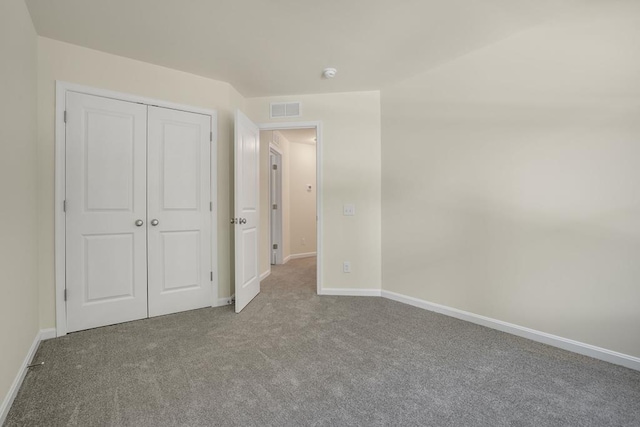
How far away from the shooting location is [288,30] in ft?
6.95

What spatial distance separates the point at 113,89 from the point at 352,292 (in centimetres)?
308

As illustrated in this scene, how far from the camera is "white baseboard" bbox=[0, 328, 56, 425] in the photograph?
4.38 ft

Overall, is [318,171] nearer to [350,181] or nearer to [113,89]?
[350,181]

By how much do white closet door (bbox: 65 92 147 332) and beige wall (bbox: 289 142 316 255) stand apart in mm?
3512

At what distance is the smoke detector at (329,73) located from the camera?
2673mm

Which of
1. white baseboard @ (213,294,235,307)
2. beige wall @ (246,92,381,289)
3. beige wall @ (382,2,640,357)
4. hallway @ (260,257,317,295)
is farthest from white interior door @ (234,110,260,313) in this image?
beige wall @ (382,2,640,357)

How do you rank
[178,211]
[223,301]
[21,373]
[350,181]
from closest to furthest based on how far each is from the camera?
[21,373], [178,211], [223,301], [350,181]

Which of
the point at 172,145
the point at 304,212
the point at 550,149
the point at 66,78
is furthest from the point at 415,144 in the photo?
the point at 304,212

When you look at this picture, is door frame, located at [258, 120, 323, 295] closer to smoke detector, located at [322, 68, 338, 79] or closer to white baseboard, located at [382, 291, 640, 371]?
smoke detector, located at [322, 68, 338, 79]

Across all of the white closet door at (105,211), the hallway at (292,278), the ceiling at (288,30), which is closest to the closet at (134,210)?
the white closet door at (105,211)

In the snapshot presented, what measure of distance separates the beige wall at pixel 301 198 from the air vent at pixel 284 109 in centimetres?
A: 252

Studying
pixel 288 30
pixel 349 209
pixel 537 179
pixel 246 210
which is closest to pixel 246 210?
pixel 246 210

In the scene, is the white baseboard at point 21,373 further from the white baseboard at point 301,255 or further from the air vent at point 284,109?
the white baseboard at point 301,255

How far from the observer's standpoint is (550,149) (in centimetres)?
203
